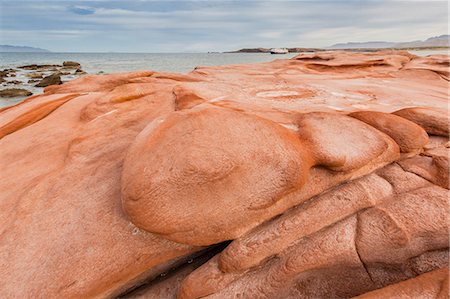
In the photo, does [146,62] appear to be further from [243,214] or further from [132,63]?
[243,214]

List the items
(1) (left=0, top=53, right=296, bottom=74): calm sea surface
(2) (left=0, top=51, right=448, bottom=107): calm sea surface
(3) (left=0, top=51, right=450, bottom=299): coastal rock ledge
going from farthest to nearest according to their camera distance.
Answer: (1) (left=0, top=53, right=296, bottom=74): calm sea surface < (2) (left=0, top=51, right=448, bottom=107): calm sea surface < (3) (left=0, top=51, right=450, bottom=299): coastal rock ledge

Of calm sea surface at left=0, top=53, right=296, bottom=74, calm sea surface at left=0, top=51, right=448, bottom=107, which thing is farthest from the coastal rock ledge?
calm sea surface at left=0, top=53, right=296, bottom=74

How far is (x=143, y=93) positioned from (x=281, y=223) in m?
4.03

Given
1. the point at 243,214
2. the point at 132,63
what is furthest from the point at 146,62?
the point at 243,214

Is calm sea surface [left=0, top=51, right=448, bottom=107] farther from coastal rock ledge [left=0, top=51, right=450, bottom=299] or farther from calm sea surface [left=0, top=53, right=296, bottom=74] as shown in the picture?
coastal rock ledge [left=0, top=51, right=450, bottom=299]

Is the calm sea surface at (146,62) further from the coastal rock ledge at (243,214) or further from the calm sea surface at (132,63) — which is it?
the coastal rock ledge at (243,214)

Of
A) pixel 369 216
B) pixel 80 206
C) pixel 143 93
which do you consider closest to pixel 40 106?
pixel 143 93

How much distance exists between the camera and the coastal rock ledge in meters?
2.89

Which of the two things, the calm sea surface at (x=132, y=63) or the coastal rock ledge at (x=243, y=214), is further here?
the calm sea surface at (x=132, y=63)

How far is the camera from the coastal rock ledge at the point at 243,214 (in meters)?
2.89

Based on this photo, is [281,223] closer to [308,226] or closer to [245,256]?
[308,226]

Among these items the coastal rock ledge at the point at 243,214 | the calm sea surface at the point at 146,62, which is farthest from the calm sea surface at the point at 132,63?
the coastal rock ledge at the point at 243,214

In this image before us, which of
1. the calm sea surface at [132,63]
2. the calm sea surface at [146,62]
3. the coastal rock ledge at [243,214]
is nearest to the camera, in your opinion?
the coastal rock ledge at [243,214]

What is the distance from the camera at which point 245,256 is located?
2959 millimetres
